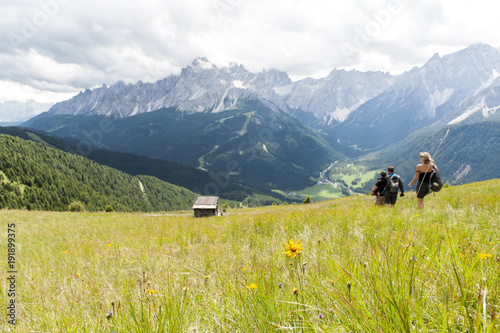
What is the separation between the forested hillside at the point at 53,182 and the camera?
12606 centimetres

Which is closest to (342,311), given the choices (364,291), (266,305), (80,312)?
(364,291)

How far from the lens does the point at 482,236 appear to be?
318 cm

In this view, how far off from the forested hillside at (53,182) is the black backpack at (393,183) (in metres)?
137

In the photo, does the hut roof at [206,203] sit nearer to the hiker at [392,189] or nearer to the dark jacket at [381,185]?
the dark jacket at [381,185]

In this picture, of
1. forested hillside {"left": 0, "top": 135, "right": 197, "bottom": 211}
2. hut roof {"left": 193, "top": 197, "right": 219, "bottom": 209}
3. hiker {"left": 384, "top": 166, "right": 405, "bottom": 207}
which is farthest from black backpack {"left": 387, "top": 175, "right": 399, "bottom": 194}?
forested hillside {"left": 0, "top": 135, "right": 197, "bottom": 211}

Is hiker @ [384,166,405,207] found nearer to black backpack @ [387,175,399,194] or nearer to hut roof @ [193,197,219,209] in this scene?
black backpack @ [387,175,399,194]

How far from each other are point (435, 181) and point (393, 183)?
1.96 meters

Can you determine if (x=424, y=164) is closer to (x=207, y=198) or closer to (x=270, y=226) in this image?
(x=270, y=226)

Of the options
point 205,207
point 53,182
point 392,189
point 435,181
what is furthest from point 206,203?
point 53,182

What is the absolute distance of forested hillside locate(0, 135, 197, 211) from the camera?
4963 inches

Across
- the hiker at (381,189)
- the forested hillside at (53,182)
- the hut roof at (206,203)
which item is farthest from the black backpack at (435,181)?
the forested hillside at (53,182)

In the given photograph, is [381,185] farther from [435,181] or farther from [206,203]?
[206,203]

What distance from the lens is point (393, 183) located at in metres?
11.8

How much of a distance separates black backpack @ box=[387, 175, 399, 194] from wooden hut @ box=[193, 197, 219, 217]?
31.5 m
